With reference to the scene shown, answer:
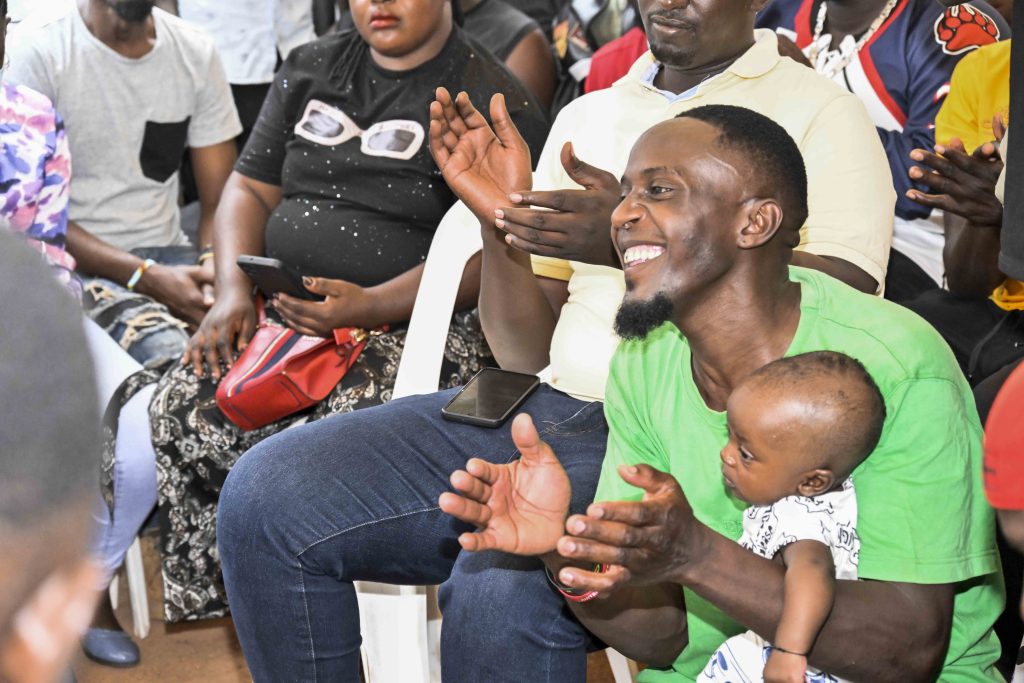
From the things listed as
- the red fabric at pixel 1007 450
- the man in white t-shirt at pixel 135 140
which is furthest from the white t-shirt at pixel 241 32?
the red fabric at pixel 1007 450

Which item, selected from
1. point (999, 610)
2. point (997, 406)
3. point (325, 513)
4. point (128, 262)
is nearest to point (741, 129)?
point (997, 406)

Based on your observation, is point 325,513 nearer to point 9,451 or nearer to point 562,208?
point 562,208

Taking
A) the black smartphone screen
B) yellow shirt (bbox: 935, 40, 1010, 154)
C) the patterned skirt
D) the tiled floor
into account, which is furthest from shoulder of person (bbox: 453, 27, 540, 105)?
the tiled floor

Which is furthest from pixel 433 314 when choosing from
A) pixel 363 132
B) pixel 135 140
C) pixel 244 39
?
pixel 244 39

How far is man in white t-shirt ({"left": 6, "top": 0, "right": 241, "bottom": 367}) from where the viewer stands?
3133mm

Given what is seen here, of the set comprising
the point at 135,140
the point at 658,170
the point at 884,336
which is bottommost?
the point at 135,140

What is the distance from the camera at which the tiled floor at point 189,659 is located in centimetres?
270

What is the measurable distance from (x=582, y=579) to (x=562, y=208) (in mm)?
682

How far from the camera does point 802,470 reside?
1.43 m

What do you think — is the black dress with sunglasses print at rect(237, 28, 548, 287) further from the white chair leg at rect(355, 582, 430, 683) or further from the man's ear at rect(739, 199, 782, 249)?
the man's ear at rect(739, 199, 782, 249)

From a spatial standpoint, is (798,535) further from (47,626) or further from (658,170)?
(47,626)

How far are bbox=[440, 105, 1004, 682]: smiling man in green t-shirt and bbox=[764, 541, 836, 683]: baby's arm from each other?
25mm

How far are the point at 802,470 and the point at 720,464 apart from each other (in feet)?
0.55

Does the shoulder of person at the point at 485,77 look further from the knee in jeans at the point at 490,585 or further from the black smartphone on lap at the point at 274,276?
the knee in jeans at the point at 490,585
